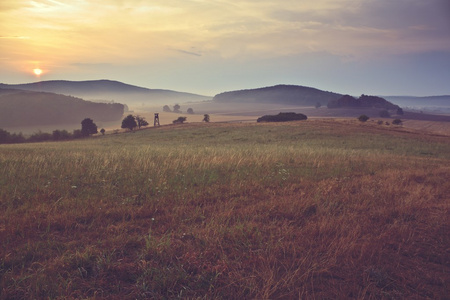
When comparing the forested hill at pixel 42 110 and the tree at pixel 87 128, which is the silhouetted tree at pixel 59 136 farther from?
the forested hill at pixel 42 110

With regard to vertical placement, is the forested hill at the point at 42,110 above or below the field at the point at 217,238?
above

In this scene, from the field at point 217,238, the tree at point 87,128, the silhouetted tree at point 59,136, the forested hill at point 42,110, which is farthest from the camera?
the forested hill at point 42,110

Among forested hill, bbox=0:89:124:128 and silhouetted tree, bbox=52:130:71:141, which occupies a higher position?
forested hill, bbox=0:89:124:128

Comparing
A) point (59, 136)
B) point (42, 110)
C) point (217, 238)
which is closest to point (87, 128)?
point (59, 136)

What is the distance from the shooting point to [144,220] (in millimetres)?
4559

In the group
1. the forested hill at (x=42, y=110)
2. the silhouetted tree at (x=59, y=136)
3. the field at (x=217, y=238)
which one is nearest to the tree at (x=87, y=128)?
the silhouetted tree at (x=59, y=136)

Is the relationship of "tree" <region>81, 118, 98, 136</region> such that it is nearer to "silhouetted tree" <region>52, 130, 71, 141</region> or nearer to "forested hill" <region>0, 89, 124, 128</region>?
"silhouetted tree" <region>52, 130, 71, 141</region>

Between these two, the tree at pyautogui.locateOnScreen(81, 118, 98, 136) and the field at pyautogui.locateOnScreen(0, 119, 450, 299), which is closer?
the field at pyautogui.locateOnScreen(0, 119, 450, 299)

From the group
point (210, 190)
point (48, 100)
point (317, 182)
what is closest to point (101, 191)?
point (210, 190)

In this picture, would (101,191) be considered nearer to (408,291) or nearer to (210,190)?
(210,190)

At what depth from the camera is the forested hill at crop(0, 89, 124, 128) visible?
568 feet

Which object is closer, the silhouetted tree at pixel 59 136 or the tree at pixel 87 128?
the silhouetted tree at pixel 59 136

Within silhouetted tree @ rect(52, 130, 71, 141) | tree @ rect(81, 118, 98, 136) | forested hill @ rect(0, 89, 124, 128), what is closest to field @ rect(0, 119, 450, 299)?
silhouetted tree @ rect(52, 130, 71, 141)

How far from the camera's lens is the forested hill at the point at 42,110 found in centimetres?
17311
